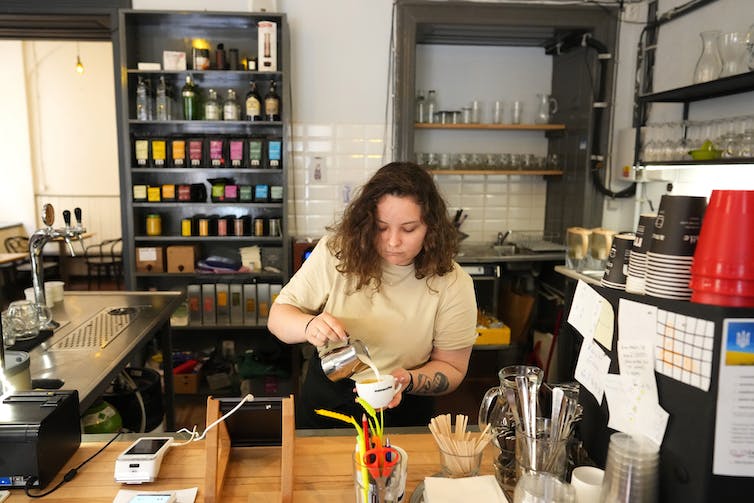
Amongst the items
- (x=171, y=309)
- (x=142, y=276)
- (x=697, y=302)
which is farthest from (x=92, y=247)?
(x=697, y=302)

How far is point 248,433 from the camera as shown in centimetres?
126

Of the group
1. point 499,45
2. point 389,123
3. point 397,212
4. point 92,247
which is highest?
point 499,45

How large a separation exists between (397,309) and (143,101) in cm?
293

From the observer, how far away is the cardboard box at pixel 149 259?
3.96m

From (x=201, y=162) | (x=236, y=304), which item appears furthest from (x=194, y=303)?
(x=201, y=162)

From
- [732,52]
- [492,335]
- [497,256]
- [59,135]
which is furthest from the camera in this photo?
[59,135]

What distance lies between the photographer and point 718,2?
3.31m

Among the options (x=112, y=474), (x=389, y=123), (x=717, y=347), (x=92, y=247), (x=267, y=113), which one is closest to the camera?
(x=717, y=347)

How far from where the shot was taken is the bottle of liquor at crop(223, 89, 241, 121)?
3844 millimetres

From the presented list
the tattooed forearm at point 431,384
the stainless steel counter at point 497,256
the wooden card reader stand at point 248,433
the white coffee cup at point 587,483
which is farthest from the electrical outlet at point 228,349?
the white coffee cup at point 587,483

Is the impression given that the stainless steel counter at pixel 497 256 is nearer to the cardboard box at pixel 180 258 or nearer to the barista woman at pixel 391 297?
the cardboard box at pixel 180 258

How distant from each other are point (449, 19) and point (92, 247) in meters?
5.82

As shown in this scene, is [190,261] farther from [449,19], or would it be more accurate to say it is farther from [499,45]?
[499,45]

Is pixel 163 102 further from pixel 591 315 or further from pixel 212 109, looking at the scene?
pixel 591 315
